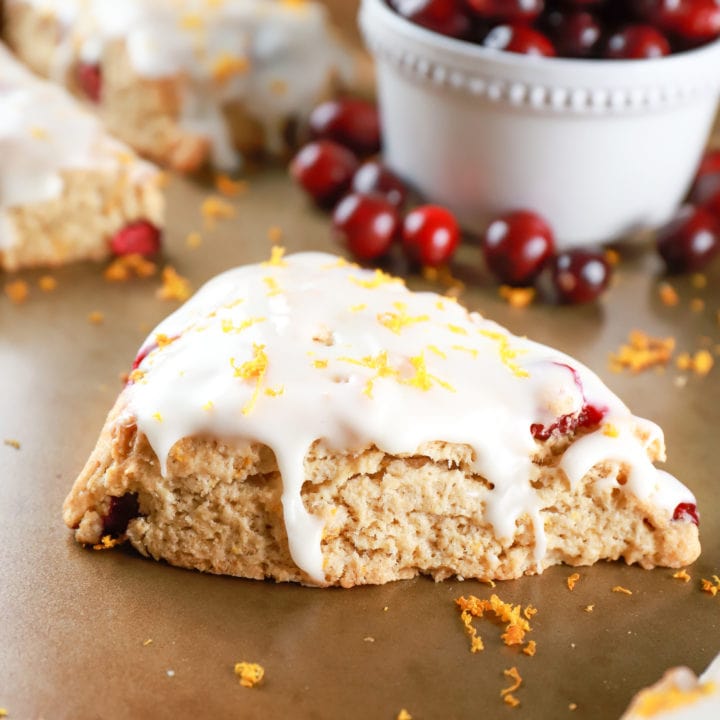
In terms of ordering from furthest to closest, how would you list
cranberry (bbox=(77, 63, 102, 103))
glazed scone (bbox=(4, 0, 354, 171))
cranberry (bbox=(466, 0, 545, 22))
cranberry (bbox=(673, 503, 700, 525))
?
cranberry (bbox=(77, 63, 102, 103)), glazed scone (bbox=(4, 0, 354, 171)), cranberry (bbox=(466, 0, 545, 22)), cranberry (bbox=(673, 503, 700, 525))

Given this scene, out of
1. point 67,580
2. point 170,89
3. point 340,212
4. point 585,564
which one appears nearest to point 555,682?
point 585,564

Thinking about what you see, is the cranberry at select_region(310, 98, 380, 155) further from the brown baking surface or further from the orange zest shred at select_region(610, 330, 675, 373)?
the brown baking surface

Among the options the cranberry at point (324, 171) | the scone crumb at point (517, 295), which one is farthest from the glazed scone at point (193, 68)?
the scone crumb at point (517, 295)

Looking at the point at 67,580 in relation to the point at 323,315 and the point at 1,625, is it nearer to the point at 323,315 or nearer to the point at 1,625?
the point at 1,625

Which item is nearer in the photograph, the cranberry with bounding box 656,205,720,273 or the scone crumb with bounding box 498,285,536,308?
the scone crumb with bounding box 498,285,536,308

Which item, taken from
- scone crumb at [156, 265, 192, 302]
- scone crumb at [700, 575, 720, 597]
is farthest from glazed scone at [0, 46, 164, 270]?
scone crumb at [700, 575, 720, 597]

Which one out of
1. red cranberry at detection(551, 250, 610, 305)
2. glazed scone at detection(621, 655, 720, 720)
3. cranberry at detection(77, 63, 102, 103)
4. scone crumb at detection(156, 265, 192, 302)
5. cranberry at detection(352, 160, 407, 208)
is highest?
glazed scone at detection(621, 655, 720, 720)

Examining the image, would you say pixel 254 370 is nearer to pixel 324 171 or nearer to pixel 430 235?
pixel 430 235

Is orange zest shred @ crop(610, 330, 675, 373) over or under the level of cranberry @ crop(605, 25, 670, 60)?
under
